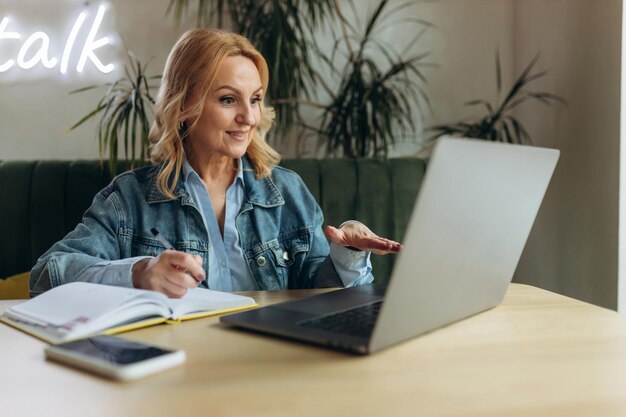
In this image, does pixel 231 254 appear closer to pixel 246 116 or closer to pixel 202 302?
pixel 246 116

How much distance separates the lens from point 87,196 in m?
2.23

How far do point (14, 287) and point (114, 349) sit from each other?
1.45m

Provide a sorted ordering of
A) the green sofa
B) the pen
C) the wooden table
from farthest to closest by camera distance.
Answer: the green sofa, the pen, the wooden table

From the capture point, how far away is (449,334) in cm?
92

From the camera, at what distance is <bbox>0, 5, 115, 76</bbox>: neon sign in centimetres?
268

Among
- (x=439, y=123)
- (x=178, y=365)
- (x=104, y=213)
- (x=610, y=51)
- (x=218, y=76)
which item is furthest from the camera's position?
(x=439, y=123)

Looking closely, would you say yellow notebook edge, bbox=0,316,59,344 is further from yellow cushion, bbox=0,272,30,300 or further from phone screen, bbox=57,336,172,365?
yellow cushion, bbox=0,272,30,300

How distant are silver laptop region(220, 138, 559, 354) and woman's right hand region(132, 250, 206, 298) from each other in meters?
0.11

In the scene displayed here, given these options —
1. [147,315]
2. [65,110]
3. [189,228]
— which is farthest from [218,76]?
[65,110]

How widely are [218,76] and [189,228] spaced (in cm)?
40

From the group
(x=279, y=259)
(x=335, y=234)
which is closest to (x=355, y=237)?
(x=335, y=234)

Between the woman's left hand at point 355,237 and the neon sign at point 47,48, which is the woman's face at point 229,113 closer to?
the woman's left hand at point 355,237

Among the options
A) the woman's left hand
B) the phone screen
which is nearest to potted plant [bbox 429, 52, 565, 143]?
the woman's left hand

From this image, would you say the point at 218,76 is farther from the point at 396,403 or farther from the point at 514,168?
the point at 396,403
